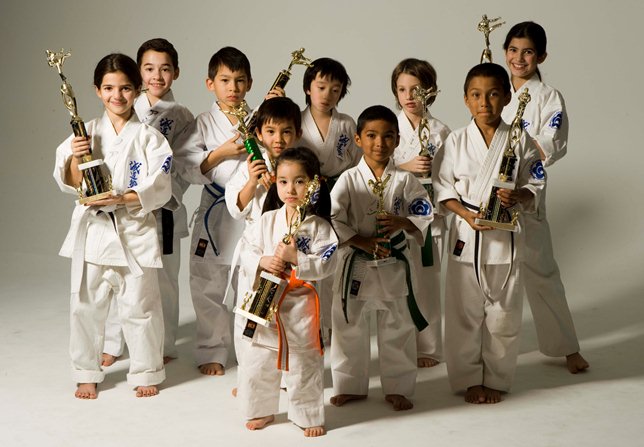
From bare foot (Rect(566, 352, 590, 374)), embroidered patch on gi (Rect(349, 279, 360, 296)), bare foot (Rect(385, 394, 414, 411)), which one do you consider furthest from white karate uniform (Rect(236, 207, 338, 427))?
bare foot (Rect(566, 352, 590, 374))

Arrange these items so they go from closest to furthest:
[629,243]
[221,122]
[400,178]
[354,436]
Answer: [354,436] → [400,178] → [221,122] → [629,243]

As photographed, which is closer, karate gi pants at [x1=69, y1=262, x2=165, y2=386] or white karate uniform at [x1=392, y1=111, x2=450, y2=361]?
karate gi pants at [x1=69, y1=262, x2=165, y2=386]

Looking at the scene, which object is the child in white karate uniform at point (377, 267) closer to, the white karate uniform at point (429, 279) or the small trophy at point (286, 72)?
the small trophy at point (286, 72)

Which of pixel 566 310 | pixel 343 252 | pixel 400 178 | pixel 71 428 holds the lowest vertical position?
pixel 71 428

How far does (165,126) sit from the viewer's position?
18.2 feet

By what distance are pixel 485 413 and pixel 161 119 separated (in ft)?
7.36

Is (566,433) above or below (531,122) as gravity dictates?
below

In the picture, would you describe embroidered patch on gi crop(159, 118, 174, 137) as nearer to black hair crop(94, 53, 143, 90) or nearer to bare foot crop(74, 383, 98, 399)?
black hair crop(94, 53, 143, 90)

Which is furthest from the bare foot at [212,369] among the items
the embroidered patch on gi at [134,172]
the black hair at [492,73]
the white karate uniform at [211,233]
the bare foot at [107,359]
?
the black hair at [492,73]

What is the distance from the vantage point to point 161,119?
18.2 ft

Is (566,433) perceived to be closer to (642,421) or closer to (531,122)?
(642,421)

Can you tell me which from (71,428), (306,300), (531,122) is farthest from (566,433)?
(71,428)

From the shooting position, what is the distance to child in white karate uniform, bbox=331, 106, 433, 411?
4.79 metres

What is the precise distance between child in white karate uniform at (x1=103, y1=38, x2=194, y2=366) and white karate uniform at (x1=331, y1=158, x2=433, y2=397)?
1.13 m
